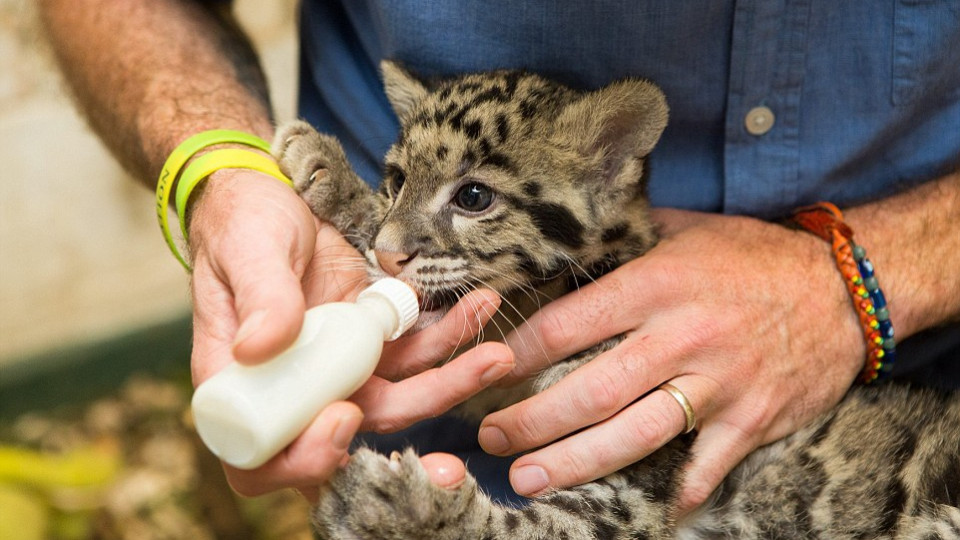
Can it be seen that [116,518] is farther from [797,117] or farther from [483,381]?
[797,117]

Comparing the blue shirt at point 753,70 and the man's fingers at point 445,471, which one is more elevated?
the blue shirt at point 753,70

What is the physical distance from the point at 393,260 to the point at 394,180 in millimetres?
311

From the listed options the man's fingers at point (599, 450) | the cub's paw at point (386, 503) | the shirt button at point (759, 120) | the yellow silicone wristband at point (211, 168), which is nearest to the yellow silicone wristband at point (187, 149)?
the yellow silicone wristband at point (211, 168)

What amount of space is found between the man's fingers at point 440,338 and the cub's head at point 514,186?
0.32 ft

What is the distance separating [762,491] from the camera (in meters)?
2.03

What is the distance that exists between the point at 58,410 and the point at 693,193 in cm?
346

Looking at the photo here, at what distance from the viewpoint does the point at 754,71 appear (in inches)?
79.6

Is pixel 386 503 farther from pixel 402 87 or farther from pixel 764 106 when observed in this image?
pixel 764 106

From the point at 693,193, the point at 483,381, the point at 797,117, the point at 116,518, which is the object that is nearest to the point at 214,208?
the point at 483,381

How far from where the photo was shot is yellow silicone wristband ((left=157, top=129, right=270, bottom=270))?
78.4 inches

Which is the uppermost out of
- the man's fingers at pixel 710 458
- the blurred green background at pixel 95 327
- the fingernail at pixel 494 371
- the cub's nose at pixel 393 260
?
the fingernail at pixel 494 371

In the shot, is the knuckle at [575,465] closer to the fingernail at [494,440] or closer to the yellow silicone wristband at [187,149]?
the fingernail at [494,440]

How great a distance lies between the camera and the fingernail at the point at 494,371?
1.59m

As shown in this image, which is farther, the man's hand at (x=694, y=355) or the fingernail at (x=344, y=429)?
the man's hand at (x=694, y=355)
